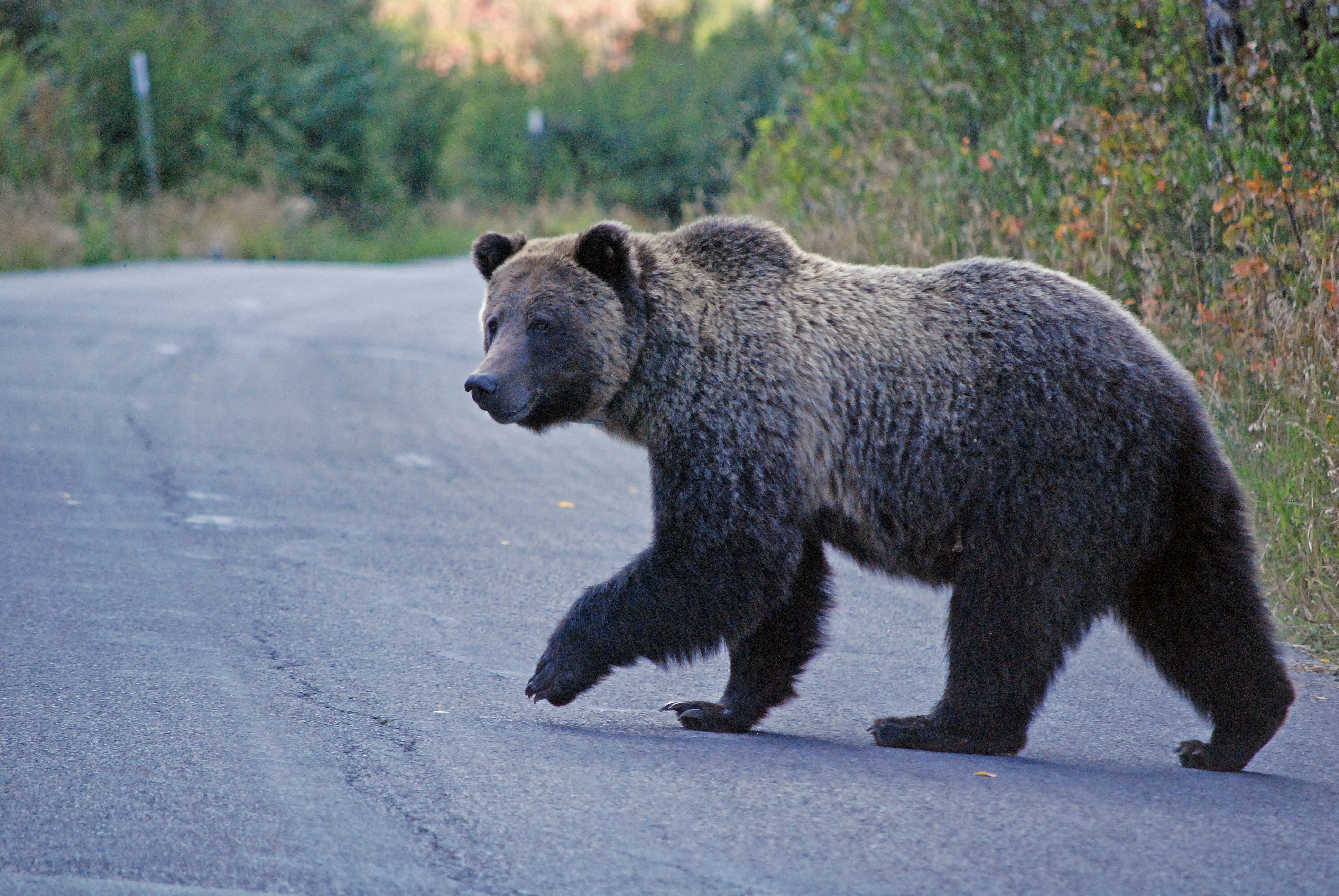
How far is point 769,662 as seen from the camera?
4980 millimetres

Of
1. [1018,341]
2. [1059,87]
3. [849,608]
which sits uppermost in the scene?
[1059,87]

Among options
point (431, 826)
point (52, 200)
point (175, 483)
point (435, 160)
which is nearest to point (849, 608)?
point (431, 826)

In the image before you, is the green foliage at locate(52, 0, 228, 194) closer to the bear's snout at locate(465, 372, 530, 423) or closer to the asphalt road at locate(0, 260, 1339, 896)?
the asphalt road at locate(0, 260, 1339, 896)

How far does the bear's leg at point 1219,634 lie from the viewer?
444 cm

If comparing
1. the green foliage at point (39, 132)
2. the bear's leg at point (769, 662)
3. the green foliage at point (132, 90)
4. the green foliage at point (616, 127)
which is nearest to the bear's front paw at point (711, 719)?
the bear's leg at point (769, 662)

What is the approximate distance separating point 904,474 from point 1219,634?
3.58ft

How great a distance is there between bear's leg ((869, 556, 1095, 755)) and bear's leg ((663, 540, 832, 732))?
1.92 feet

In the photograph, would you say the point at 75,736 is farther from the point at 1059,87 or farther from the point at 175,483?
the point at 1059,87

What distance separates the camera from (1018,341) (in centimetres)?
467

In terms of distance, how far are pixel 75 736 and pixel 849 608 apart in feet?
11.2

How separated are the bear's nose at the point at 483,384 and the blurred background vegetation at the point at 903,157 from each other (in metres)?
3.35

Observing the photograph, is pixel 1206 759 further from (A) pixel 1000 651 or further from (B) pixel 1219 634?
(A) pixel 1000 651

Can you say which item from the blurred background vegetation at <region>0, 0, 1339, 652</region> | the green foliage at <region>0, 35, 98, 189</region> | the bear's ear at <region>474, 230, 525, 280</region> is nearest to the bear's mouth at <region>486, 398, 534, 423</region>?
the bear's ear at <region>474, 230, 525, 280</region>

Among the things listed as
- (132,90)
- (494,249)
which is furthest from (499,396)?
(132,90)
